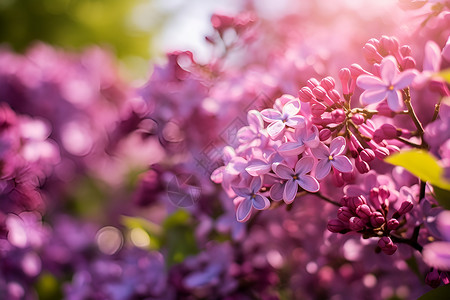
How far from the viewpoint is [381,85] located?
1.69ft

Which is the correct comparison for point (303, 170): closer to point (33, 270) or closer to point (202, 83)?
point (202, 83)

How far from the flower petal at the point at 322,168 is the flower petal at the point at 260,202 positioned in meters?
0.07

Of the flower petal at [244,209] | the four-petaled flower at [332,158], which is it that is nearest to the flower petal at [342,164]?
the four-petaled flower at [332,158]

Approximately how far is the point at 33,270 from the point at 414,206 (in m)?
0.80

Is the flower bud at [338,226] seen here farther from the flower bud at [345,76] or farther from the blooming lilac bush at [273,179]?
the flower bud at [345,76]

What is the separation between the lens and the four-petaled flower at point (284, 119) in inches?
21.6

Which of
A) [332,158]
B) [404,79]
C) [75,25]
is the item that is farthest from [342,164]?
[75,25]

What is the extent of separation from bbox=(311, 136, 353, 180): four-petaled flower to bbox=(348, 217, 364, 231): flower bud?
0.18 ft

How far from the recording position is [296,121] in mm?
546

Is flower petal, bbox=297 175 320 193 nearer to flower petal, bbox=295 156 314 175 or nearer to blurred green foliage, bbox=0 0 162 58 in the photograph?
flower petal, bbox=295 156 314 175

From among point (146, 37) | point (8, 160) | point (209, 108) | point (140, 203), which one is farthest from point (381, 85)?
point (146, 37)

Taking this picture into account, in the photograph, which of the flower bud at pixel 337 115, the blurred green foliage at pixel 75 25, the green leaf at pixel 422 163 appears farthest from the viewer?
the blurred green foliage at pixel 75 25

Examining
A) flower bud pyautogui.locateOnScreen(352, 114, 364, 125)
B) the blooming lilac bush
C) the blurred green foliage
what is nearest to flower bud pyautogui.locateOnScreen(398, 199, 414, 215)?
the blooming lilac bush

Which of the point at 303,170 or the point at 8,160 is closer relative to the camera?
the point at 303,170
